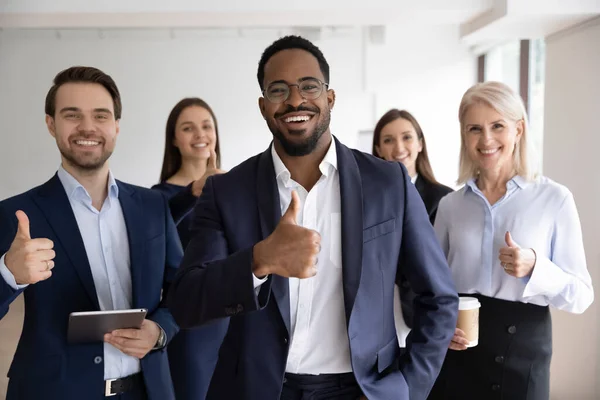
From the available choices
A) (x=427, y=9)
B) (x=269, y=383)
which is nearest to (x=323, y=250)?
(x=269, y=383)

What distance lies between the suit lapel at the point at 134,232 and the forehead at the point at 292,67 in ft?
2.86

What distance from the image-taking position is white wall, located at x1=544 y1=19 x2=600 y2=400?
443 centimetres

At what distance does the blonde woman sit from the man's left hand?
1.17m

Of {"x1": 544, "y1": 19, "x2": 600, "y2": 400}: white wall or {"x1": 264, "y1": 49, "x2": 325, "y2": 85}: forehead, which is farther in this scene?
{"x1": 544, "y1": 19, "x2": 600, "y2": 400}: white wall

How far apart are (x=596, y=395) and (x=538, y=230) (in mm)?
2789

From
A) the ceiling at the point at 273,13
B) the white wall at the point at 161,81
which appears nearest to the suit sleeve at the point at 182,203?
the ceiling at the point at 273,13

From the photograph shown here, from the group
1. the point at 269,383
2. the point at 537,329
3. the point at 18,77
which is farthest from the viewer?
the point at 18,77

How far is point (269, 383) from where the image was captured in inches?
64.8

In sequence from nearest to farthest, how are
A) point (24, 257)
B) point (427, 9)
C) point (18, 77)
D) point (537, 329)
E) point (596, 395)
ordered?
point (24, 257) < point (537, 329) < point (596, 395) < point (427, 9) < point (18, 77)

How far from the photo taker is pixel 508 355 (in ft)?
7.73

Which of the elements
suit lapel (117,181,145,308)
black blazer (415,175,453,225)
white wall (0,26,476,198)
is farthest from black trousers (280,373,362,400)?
white wall (0,26,476,198)

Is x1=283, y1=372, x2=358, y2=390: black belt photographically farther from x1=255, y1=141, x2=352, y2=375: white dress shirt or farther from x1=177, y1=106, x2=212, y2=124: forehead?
x1=177, y1=106, x2=212, y2=124: forehead

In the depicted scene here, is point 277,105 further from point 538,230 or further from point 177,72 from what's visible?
point 177,72

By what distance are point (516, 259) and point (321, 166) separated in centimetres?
87
